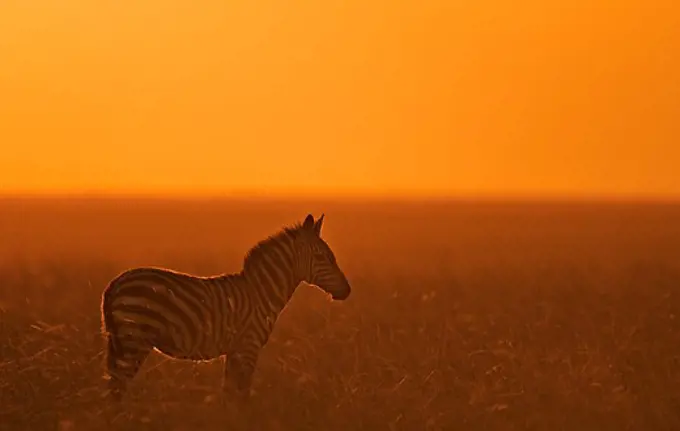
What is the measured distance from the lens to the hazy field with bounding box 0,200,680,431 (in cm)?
180

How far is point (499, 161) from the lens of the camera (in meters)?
1.88

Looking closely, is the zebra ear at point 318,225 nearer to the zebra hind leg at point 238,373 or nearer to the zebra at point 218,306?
the zebra at point 218,306

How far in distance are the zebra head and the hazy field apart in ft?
0.11

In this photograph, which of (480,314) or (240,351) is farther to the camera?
(480,314)

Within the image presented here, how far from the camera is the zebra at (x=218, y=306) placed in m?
1.72

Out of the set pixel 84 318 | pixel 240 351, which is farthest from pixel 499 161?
pixel 84 318

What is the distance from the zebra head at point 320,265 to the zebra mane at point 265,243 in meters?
0.02

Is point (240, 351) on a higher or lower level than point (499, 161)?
lower

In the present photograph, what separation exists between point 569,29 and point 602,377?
916 millimetres

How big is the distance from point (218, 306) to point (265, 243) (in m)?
0.20

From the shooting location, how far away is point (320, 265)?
6.10 ft

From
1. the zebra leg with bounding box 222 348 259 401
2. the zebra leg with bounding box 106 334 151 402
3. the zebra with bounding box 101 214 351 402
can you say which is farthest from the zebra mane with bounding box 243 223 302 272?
the zebra leg with bounding box 106 334 151 402

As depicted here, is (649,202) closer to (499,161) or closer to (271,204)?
(499,161)

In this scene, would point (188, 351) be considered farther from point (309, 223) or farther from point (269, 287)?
point (309, 223)
